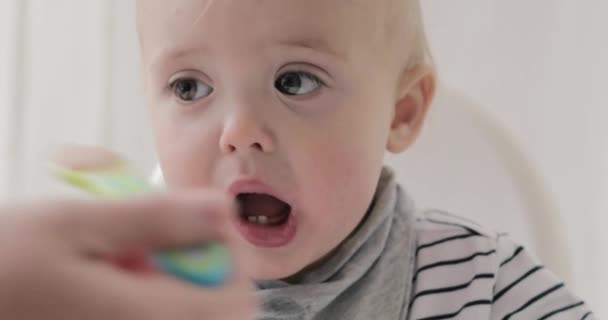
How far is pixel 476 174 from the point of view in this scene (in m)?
1.16

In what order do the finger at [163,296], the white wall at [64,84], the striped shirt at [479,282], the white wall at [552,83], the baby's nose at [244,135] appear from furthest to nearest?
the white wall at [552,83], the white wall at [64,84], the striped shirt at [479,282], the baby's nose at [244,135], the finger at [163,296]

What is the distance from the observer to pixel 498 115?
1.47m

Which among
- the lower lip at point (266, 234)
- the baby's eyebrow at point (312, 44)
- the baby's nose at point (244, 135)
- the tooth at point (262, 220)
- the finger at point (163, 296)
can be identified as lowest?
the finger at point (163, 296)

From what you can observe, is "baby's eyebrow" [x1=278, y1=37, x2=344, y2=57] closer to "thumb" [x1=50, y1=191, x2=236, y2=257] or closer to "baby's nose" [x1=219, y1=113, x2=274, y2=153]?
"baby's nose" [x1=219, y1=113, x2=274, y2=153]

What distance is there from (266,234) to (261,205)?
0.09ft

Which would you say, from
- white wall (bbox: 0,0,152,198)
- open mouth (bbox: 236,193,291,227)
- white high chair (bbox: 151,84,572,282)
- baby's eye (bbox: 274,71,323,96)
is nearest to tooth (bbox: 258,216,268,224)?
→ open mouth (bbox: 236,193,291,227)

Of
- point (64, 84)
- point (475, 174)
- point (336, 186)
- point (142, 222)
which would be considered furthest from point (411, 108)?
point (142, 222)

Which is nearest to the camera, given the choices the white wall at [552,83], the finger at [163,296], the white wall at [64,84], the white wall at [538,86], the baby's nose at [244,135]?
the finger at [163,296]

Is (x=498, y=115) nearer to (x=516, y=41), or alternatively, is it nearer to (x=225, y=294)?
(x=516, y=41)

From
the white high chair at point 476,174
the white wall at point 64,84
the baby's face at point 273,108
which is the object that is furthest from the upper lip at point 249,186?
the white high chair at point 476,174

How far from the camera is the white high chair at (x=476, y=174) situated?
114 centimetres

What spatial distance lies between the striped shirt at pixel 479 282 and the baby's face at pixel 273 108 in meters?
0.12

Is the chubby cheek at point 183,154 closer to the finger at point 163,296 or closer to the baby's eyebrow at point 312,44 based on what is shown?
the baby's eyebrow at point 312,44

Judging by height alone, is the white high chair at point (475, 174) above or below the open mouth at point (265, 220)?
above
